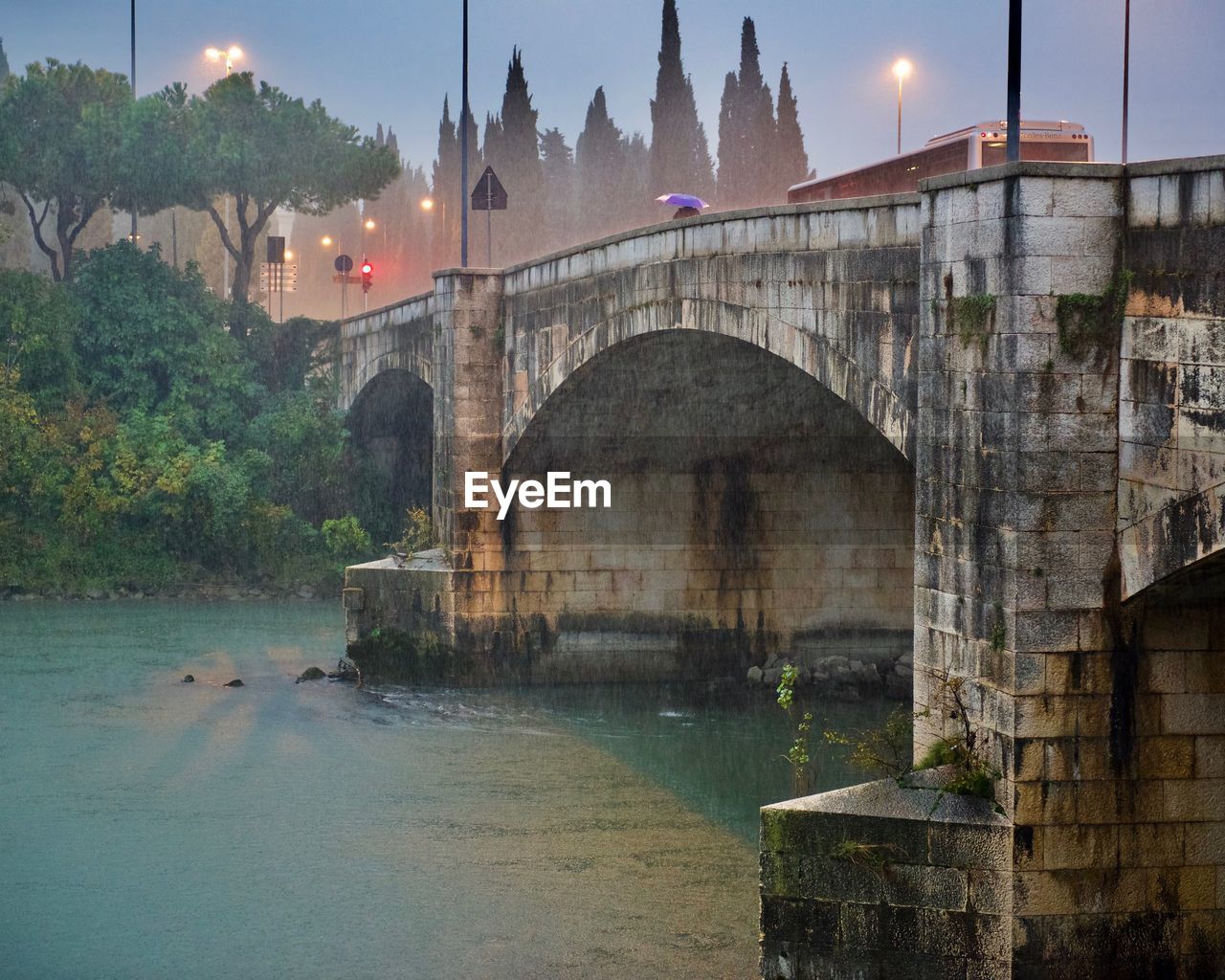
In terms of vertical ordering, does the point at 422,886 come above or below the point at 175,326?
below

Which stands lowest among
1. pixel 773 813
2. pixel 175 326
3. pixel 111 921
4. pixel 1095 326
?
pixel 111 921

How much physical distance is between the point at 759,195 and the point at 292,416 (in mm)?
26577

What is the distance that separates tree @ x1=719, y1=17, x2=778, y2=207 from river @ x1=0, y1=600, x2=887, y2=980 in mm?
38650

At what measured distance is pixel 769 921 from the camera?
42.7 feet

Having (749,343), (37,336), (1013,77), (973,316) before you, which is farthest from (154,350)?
(973,316)

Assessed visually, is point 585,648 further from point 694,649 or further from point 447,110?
point 447,110

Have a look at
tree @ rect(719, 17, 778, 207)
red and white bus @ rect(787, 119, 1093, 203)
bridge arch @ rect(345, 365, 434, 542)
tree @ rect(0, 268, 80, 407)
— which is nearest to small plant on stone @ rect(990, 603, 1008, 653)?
red and white bus @ rect(787, 119, 1093, 203)

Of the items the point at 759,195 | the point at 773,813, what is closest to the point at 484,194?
the point at 773,813

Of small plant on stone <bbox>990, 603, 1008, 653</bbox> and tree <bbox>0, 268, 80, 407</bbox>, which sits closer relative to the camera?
small plant on stone <bbox>990, 603, 1008, 653</bbox>

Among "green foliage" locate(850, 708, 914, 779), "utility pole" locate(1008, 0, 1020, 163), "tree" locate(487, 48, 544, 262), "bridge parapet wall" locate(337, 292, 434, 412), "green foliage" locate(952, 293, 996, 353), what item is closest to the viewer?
"green foliage" locate(952, 293, 996, 353)

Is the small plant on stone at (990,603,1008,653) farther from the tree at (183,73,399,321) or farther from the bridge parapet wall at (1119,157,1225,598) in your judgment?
the tree at (183,73,399,321)

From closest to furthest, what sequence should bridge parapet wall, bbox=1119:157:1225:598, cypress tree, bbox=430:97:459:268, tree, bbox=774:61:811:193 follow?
bridge parapet wall, bbox=1119:157:1225:598
tree, bbox=774:61:811:193
cypress tree, bbox=430:97:459:268

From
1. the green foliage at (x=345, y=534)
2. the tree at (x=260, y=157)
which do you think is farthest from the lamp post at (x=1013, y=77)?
the tree at (x=260, y=157)

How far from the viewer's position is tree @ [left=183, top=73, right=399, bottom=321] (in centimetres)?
5034
